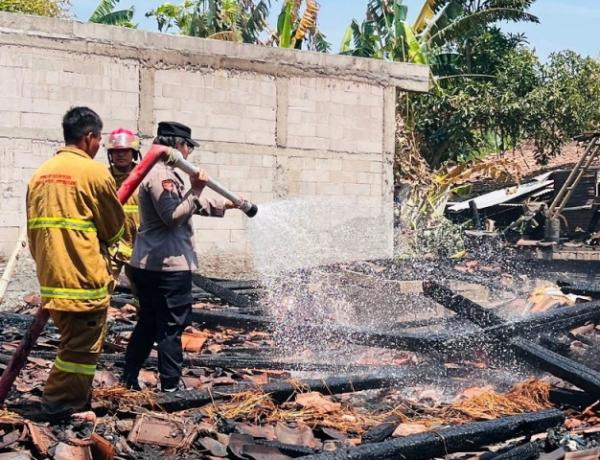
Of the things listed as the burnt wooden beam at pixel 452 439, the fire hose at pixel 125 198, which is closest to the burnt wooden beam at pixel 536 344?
the burnt wooden beam at pixel 452 439

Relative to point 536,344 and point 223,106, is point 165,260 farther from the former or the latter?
point 223,106

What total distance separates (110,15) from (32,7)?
268cm

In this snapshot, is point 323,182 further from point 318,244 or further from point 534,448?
point 534,448

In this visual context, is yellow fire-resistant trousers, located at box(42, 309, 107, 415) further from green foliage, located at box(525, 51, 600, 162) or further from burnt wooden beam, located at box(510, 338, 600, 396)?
green foliage, located at box(525, 51, 600, 162)

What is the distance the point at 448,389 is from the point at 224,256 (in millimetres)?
4280

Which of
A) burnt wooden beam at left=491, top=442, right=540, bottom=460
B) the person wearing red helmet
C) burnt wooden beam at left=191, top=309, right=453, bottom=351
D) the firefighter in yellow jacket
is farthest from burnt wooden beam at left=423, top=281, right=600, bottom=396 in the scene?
the firefighter in yellow jacket

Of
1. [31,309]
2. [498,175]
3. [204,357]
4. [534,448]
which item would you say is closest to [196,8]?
[498,175]

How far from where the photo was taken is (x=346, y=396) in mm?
5344

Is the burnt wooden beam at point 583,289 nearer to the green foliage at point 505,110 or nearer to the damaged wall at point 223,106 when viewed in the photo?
the damaged wall at point 223,106

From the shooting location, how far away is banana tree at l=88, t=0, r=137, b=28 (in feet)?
63.7

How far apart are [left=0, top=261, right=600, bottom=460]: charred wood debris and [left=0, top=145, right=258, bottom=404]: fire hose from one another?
0.79 feet

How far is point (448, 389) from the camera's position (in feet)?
18.1

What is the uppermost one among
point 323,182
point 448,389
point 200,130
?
point 200,130

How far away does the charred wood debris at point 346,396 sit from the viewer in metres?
4.02
